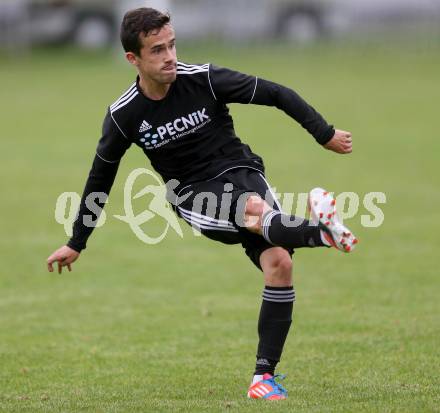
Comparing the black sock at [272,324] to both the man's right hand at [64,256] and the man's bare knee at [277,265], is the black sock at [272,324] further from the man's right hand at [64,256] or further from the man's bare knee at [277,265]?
the man's right hand at [64,256]

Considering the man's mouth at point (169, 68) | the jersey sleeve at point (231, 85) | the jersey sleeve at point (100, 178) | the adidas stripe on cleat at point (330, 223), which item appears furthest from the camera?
the jersey sleeve at point (100, 178)

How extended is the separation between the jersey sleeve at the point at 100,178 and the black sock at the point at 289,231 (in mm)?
1040

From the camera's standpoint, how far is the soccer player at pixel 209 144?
588 centimetres

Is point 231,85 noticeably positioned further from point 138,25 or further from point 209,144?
point 138,25

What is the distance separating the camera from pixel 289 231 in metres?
5.56

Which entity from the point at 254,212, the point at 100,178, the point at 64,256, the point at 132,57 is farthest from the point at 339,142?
the point at 64,256

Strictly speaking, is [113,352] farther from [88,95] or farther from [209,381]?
[88,95]

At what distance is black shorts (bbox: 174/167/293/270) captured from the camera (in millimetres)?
5906

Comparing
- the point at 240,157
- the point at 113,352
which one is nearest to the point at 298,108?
the point at 240,157

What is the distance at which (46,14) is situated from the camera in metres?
30.5

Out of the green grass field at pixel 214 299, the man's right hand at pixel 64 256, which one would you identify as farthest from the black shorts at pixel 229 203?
the green grass field at pixel 214 299

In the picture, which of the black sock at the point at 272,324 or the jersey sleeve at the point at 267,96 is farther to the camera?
the black sock at the point at 272,324

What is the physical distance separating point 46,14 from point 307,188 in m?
17.6

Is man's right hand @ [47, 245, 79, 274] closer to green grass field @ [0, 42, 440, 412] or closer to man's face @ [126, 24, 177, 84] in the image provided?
green grass field @ [0, 42, 440, 412]
